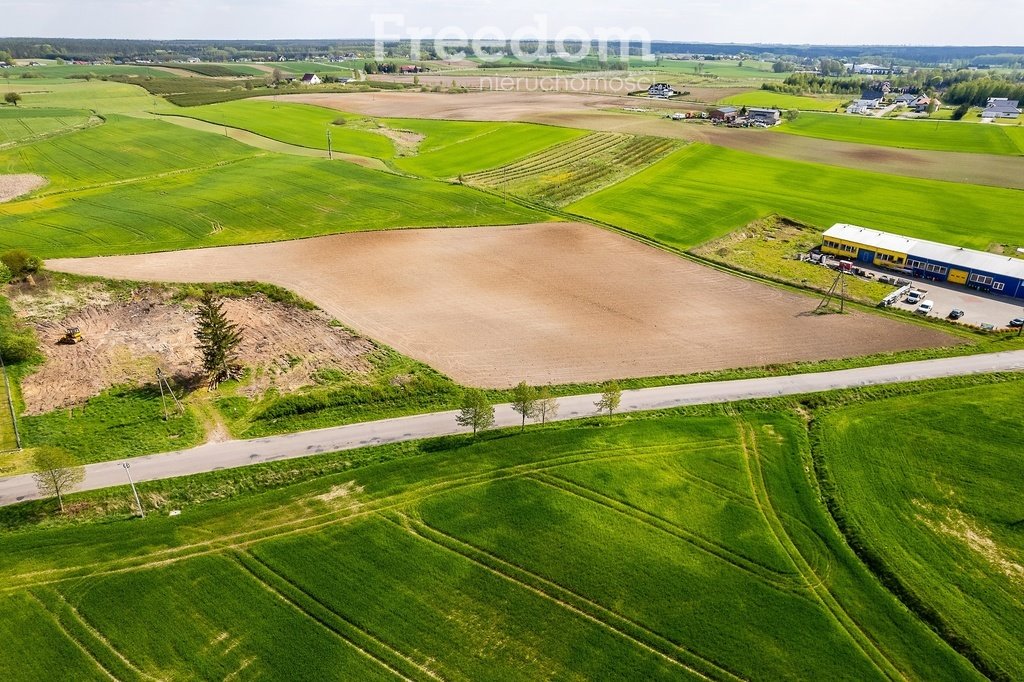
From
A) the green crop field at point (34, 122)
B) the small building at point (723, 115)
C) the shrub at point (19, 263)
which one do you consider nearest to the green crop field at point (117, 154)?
the green crop field at point (34, 122)

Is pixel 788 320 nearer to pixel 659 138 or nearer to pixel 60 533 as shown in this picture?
pixel 60 533

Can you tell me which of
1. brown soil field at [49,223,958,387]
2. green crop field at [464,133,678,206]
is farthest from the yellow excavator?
green crop field at [464,133,678,206]

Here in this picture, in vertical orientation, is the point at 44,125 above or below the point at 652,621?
above

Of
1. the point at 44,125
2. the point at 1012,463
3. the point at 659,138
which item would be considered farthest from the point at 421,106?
the point at 1012,463

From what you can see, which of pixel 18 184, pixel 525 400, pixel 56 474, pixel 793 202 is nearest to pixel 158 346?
pixel 56 474

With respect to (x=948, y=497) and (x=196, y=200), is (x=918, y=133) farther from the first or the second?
(x=196, y=200)

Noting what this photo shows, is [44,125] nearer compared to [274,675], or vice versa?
[274,675]

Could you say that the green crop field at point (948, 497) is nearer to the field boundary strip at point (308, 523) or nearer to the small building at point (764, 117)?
the field boundary strip at point (308, 523)
